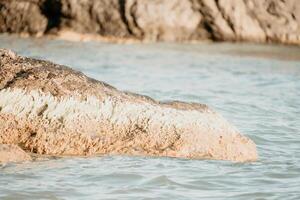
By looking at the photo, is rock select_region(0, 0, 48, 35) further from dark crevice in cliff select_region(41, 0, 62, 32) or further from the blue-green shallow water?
the blue-green shallow water

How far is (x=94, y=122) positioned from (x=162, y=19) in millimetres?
11115

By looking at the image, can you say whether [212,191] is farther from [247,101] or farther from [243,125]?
[247,101]

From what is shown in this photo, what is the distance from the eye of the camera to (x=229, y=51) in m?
15.6

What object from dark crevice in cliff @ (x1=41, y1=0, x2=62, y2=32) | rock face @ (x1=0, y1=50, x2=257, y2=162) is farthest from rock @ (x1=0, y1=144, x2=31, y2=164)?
dark crevice in cliff @ (x1=41, y1=0, x2=62, y2=32)

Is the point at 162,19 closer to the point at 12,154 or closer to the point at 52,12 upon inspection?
the point at 52,12

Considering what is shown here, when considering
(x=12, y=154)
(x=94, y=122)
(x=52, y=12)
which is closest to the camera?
(x=12, y=154)

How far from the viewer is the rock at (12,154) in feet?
17.7

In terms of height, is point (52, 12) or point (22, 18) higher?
point (52, 12)

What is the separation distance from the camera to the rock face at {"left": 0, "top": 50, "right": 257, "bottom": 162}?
5.79 metres

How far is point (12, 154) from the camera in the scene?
543 centimetres

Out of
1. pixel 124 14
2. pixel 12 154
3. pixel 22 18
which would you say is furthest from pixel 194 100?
pixel 22 18

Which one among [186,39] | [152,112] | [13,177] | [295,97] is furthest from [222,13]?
[13,177]

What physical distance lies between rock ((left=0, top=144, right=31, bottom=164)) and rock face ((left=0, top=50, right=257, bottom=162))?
255mm

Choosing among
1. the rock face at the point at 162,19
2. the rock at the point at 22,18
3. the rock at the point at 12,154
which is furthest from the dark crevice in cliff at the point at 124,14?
the rock at the point at 12,154
